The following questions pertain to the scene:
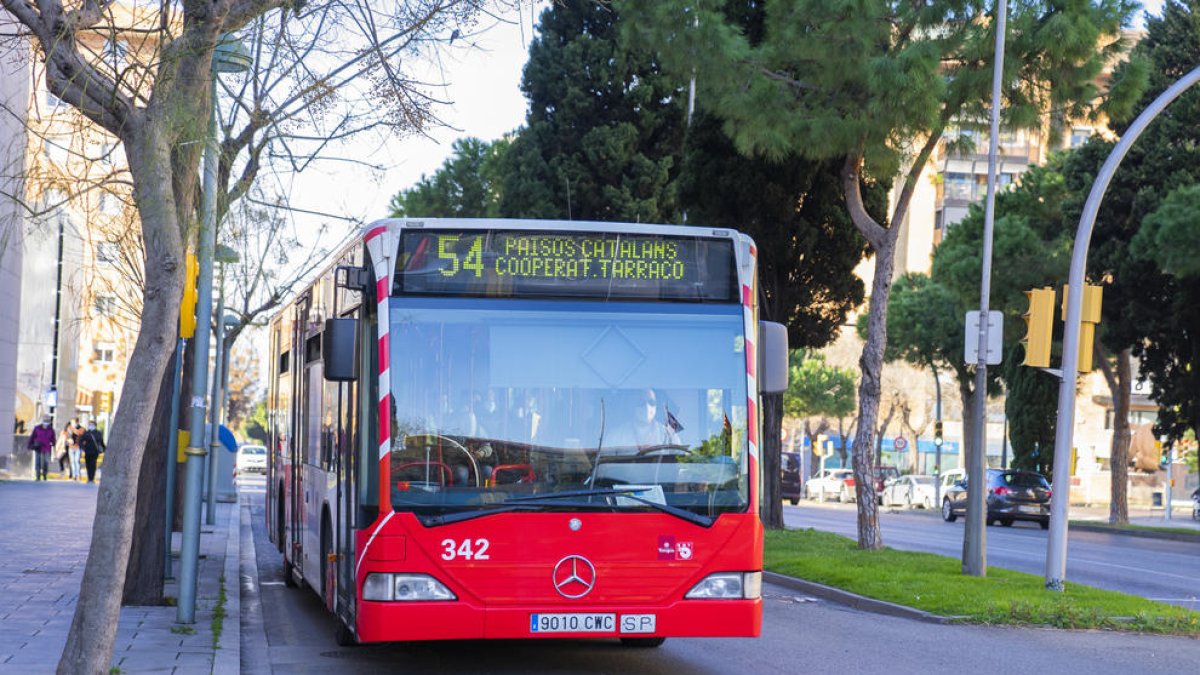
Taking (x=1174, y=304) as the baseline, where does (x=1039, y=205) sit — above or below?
above

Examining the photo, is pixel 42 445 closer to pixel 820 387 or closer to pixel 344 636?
pixel 344 636

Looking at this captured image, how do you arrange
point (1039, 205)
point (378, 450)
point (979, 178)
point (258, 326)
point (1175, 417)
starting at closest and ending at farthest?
point (378, 450)
point (258, 326)
point (1175, 417)
point (1039, 205)
point (979, 178)

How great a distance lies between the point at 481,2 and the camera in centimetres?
1035

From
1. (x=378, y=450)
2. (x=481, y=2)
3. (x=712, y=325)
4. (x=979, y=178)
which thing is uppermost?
(x=979, y=178)

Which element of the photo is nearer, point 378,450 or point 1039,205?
point 378,450

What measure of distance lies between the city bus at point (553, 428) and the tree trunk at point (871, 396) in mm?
11810

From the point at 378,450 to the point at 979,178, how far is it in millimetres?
77180

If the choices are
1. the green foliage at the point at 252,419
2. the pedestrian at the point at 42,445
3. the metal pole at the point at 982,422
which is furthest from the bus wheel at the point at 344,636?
the green foliage at the point at 252,419

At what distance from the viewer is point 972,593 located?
1645 cm

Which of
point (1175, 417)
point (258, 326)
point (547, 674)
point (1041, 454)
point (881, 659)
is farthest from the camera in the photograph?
point (1041, 454)

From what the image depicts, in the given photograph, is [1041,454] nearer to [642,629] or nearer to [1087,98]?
[1087,98]

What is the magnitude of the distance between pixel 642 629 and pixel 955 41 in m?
12.9

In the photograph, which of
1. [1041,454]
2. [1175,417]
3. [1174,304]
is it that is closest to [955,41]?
[1174,304]

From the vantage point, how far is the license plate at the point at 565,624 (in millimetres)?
9750
